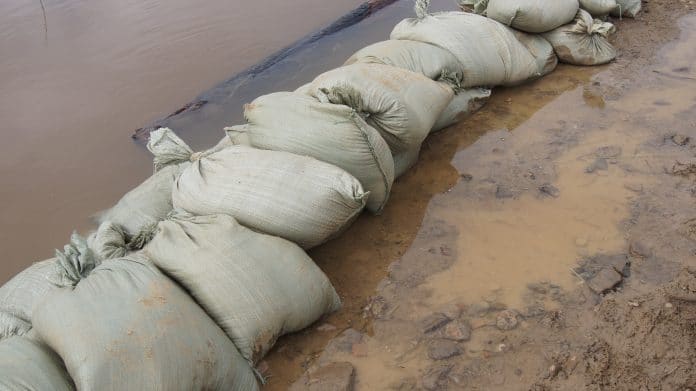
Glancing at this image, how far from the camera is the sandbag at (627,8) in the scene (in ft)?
15.4

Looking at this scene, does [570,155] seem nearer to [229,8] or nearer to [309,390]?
[309,390]

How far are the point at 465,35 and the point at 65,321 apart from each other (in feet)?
9.28

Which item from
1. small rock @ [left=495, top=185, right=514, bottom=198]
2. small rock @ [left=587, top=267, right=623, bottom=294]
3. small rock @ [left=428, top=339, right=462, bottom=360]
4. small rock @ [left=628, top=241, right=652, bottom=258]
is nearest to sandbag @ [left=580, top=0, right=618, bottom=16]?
small rock @ [left=495, top=185, right=514, bottom=198]

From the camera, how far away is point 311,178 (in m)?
2.28

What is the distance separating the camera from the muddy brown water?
10.9 ft

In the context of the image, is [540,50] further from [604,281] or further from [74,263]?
[74,263]

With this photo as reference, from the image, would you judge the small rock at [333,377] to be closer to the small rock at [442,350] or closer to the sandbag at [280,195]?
the small rock at [442,350]

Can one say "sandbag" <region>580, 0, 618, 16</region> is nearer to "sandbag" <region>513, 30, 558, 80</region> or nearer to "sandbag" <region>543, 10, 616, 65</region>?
"sandbag" <region>543, 10, 616, 65</region>

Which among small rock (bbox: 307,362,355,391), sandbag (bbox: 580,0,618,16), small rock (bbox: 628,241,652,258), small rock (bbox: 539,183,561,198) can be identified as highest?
sandbag (bbox: 580,0,618,16)

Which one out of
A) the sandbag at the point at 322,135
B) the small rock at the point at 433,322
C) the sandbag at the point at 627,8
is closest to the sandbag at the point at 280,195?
the sandbag at the point at 322,135

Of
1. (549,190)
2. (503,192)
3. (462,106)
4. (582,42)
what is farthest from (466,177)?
(582,42)

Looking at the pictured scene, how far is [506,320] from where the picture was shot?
2131mm

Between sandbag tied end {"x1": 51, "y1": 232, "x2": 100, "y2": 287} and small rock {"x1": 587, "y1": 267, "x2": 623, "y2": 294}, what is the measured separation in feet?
6.60

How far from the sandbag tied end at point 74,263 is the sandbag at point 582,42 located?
3539mm
